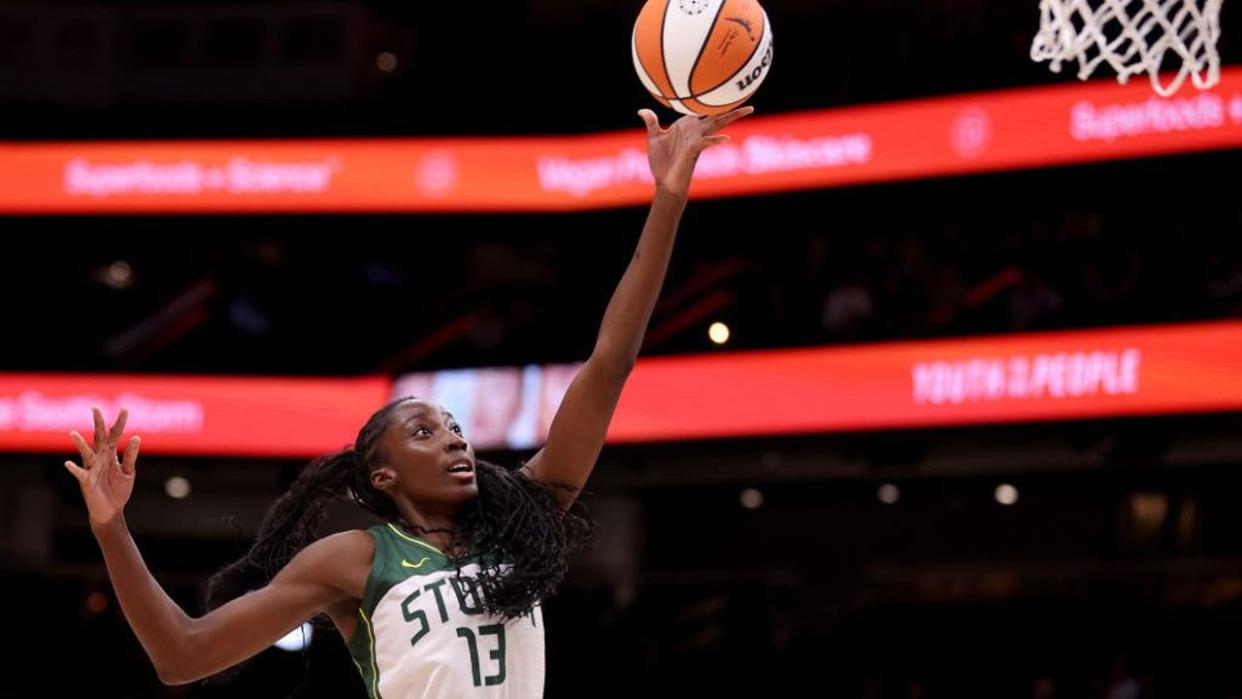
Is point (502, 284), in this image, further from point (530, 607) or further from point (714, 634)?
point (530, 607)

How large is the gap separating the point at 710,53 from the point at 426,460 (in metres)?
1.50

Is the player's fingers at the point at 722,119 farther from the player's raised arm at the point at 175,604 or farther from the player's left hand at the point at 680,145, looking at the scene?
the player's raised arm at the point at 175,604

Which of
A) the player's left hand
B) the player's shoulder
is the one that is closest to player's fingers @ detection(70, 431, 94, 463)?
the player's shoulder

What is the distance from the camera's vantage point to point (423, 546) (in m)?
3.41

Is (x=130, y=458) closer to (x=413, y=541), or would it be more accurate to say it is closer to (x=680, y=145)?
(x=413, y=541)

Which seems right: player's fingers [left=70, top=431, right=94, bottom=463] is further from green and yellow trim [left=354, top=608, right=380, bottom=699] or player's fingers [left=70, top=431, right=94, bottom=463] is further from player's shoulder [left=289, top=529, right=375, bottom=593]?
green and yellow trim [left=354, top=608, right=380, bottom=699]

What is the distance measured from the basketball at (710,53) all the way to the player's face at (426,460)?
4.50 ft

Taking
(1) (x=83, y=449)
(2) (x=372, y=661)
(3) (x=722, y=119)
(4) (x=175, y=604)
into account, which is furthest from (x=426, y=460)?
(3) (x=722, y=119)

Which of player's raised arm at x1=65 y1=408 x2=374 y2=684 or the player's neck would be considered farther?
the player's neck

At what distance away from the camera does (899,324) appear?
38.9ft

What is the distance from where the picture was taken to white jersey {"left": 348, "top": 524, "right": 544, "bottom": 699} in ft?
10.6

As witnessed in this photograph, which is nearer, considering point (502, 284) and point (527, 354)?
point (527, 354)

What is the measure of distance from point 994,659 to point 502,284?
658 centimetres

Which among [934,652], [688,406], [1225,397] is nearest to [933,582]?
[934,652]
